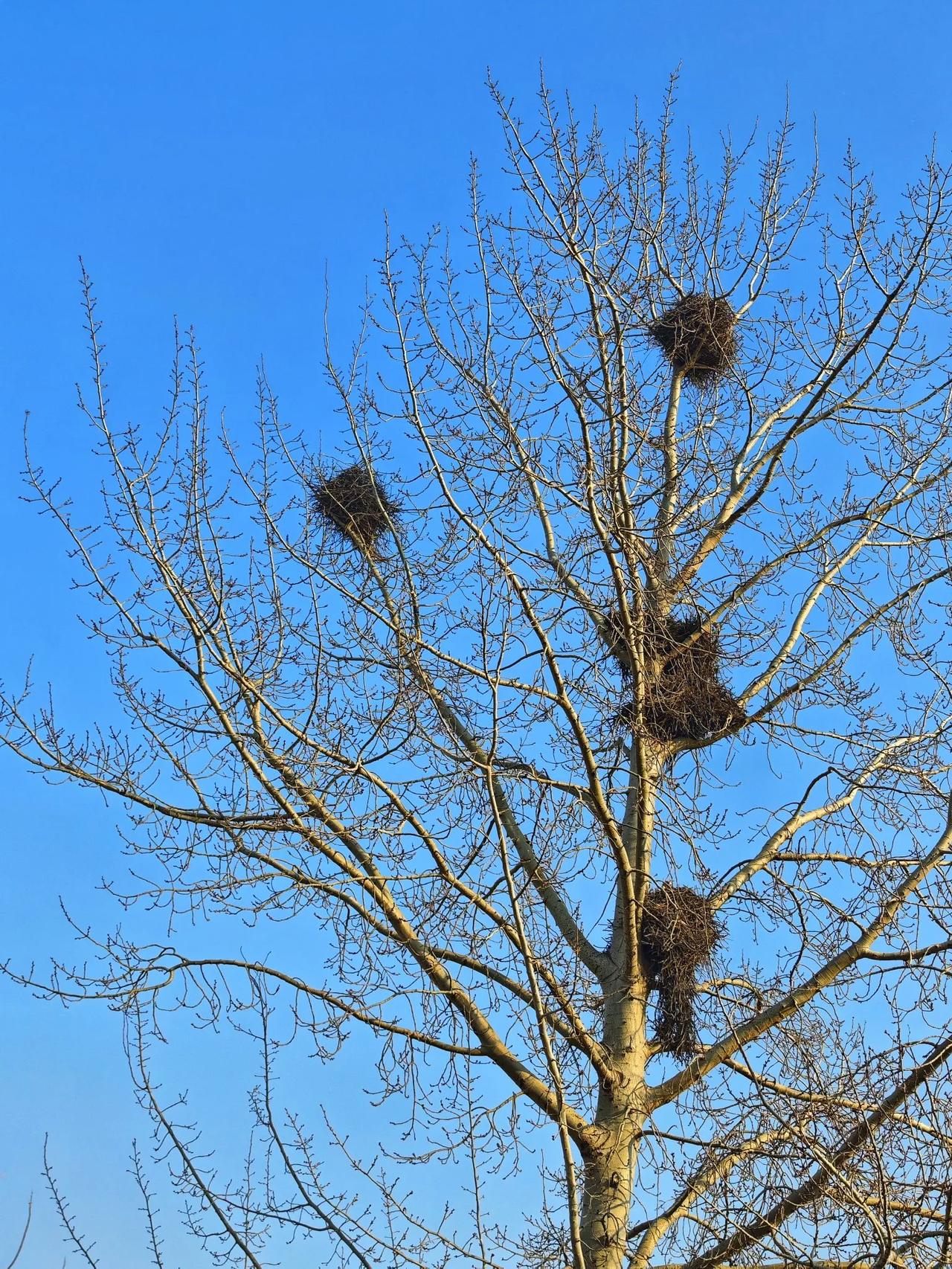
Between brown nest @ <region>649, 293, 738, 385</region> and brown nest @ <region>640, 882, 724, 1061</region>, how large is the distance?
9.93 ft

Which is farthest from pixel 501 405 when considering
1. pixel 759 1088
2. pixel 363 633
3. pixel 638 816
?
pixel 759 1088

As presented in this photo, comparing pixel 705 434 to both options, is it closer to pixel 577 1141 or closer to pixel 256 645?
pixel 256 645

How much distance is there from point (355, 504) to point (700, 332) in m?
2.22

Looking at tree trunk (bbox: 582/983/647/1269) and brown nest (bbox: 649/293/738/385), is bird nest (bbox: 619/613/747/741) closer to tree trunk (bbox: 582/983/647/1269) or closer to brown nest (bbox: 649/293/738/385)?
tree trunk (bbox: 582/983/647/1269)

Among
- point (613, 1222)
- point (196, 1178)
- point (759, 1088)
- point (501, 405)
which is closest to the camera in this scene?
point (759, 1088)

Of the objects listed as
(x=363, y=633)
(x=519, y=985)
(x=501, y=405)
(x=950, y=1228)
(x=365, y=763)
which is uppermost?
(x=501, y=405)

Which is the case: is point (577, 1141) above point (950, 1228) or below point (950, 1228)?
above

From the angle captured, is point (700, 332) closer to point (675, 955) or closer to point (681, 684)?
point (681, 684)

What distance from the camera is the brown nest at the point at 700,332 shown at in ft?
24.8

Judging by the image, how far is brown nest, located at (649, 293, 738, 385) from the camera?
7570 mm

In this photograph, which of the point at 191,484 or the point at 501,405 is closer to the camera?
the point at 191,484

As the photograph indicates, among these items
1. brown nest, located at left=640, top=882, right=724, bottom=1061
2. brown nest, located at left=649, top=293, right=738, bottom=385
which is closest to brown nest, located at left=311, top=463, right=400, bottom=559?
brown nest, located at left=649, top=293, right=738, bottom=385

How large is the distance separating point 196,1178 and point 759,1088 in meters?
2.00

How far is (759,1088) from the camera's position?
166 inches
